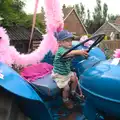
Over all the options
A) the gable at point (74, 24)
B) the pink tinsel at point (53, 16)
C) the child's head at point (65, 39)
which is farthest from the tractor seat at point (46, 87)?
the gable at point (74, 24)

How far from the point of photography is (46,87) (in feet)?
9.50

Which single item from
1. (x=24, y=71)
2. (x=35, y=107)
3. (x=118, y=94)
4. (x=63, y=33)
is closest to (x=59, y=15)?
(x=63, y=33)

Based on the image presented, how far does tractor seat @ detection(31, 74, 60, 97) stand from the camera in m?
2.90

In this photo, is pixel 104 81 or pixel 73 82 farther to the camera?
pixel 73 82

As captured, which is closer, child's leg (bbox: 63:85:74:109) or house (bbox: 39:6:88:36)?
child's leg (bbox: 63:85:74:109)

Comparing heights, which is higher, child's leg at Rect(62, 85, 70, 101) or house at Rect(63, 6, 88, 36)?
child's leg at Rect(62, 85, 70, 101)

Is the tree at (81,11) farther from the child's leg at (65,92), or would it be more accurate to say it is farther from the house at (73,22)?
the child's leg at (65,92)

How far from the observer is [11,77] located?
2.39 meters

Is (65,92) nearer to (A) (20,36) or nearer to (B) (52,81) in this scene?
(B) (52,81)

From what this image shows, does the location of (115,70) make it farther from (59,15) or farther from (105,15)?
(105,15)

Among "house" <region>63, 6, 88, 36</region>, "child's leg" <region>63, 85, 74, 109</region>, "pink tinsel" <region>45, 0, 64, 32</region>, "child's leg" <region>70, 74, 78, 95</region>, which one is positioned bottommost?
"house" <region>63, 6, 88, 36</region>

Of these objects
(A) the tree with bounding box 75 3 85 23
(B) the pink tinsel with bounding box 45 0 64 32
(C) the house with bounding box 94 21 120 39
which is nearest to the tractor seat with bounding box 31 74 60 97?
(B) the pink tinsel with bounding box 45 0 64 32

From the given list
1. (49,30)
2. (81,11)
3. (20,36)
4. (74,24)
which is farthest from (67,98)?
(81,11)

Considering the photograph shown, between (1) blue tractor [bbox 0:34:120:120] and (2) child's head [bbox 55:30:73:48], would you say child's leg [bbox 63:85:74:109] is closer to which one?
(1) blue tractor [bbox 0:34:120:120]
